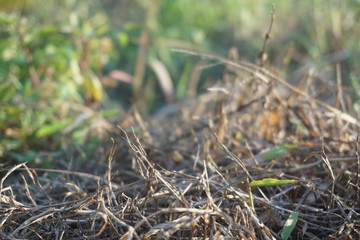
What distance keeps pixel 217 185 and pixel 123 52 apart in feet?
7.91

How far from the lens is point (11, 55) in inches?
81.3

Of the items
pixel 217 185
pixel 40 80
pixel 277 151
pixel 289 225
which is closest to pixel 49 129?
pixel 40 80

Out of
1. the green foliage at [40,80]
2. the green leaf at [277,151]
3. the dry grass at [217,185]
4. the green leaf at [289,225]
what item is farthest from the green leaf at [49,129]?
the green leaf at [289,225]

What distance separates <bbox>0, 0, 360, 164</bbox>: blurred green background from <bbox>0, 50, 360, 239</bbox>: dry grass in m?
0.23

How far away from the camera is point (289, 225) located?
45.3 inches

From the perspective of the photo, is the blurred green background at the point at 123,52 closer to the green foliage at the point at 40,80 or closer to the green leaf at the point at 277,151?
the green foliage at the point at 40,80

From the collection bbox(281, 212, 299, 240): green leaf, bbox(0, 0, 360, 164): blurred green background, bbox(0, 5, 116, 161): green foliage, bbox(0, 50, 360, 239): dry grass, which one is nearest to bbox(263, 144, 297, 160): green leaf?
bbox(0, 50, 360, 239): dry grass

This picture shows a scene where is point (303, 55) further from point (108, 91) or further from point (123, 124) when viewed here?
point (123, 124)

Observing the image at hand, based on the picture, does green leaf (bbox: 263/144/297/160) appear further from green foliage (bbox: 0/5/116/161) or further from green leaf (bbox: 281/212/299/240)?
green foliage (bbox: 0/5/116/161)

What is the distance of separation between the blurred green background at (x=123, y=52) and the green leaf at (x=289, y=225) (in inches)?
27.1

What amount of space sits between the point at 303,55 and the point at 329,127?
207cm

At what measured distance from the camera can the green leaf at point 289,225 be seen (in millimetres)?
1135

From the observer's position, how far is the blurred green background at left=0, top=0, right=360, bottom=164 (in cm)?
197

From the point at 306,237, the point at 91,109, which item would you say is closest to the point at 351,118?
the point at 306,237
